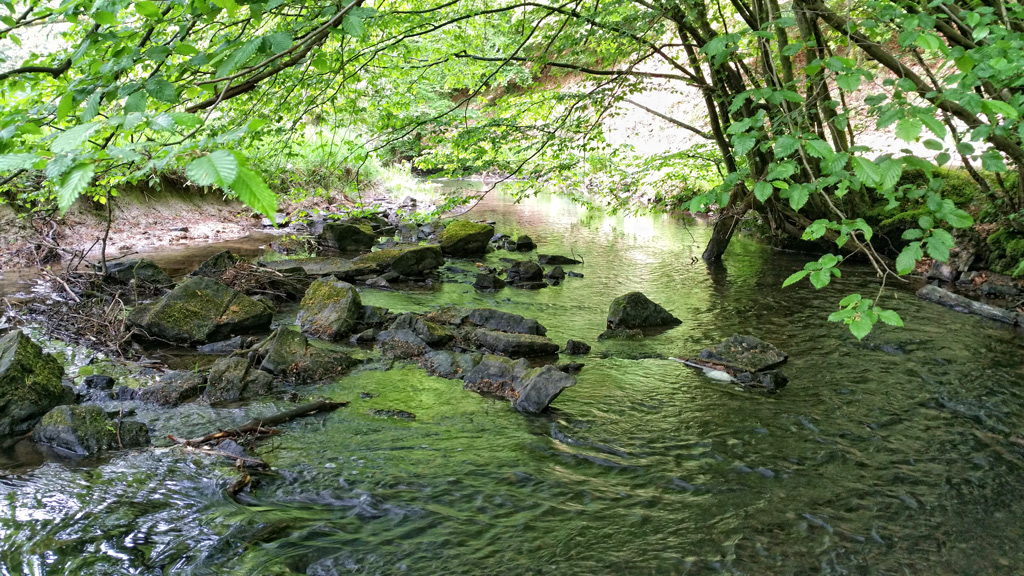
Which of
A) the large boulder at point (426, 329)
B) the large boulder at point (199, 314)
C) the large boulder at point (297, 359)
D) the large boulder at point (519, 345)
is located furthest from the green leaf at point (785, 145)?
the large boulder at point (199, 314)

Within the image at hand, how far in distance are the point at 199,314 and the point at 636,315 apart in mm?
6073

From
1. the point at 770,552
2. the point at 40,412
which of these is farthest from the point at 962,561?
the point at 40,412

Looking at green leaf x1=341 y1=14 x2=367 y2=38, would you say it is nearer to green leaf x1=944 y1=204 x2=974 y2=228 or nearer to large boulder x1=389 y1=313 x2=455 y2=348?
green leaf x1=944 y1=204 x2=974 y2=228

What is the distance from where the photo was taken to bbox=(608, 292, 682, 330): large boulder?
28.3 ft

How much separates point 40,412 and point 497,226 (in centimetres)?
1569

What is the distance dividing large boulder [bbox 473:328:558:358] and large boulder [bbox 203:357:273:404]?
8.87 feet

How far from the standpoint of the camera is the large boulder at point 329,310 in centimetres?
801

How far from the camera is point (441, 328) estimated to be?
8.02 metres

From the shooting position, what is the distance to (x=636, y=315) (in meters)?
8.68

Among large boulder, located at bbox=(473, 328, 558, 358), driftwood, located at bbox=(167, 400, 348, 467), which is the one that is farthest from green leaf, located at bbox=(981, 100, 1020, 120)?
large boulder, located at bbox=(473, 328, 558, 358)

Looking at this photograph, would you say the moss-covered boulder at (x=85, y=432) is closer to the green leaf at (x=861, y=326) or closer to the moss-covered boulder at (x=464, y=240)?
the green leaf at (x=861, y=326)

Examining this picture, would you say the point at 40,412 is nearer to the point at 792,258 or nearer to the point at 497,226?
the point at 792,258

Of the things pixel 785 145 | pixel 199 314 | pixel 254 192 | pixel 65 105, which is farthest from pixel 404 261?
pixel 254 192

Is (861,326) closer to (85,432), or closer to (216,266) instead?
(85,432)
